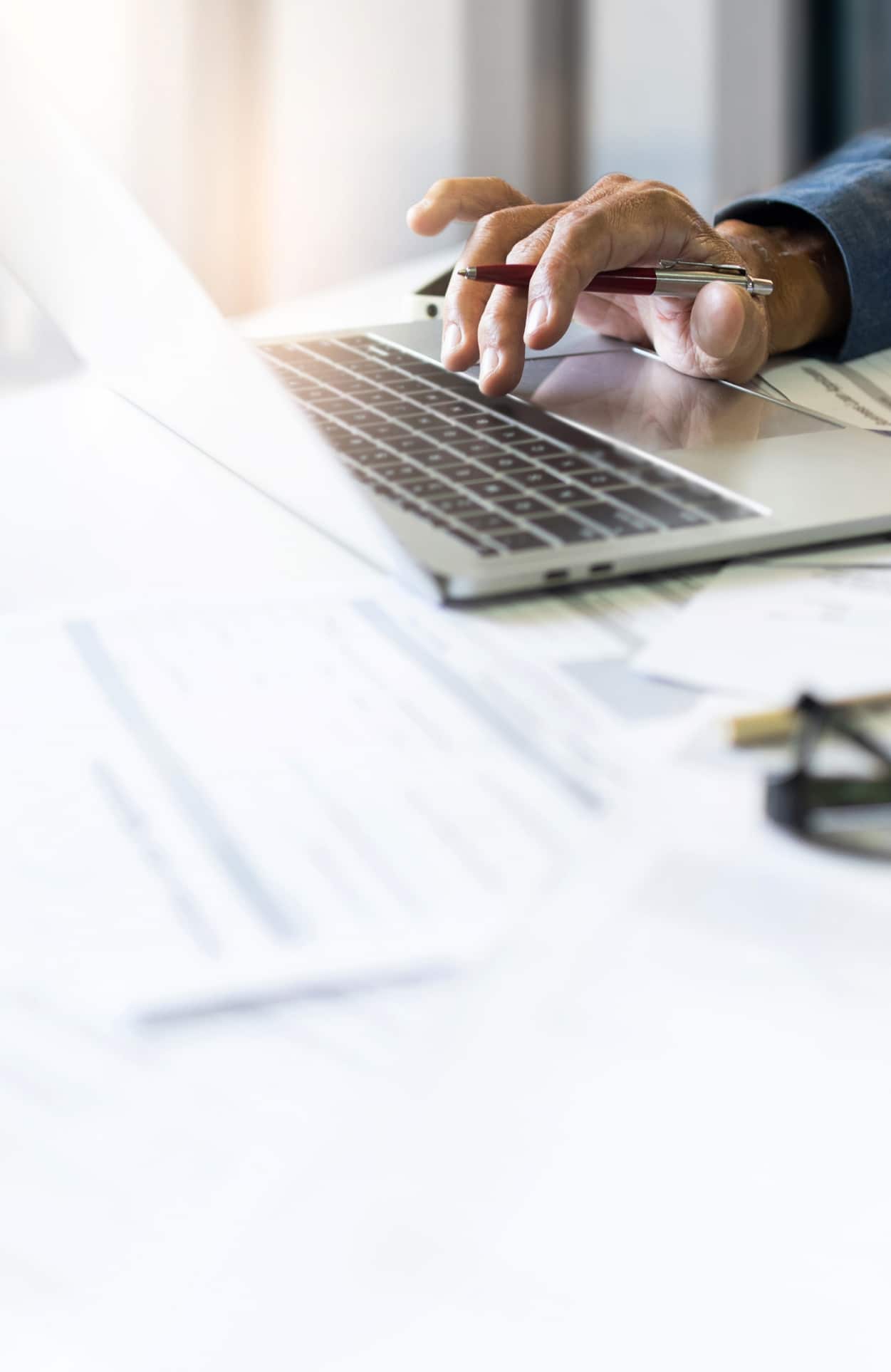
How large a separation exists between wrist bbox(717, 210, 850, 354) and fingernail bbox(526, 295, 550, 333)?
22 centimetres

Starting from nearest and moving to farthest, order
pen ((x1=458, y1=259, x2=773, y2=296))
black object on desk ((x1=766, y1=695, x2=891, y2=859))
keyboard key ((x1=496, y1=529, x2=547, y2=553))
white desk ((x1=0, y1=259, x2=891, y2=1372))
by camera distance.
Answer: white desk ((x1=0, y1=259, x2=891, y2=1372)) → black object on desk ((x1=766, y1=695, x2=891, y2=859)) → keyboard key ((x1=496, y1=529, x2=547, y2=553)) → pen ((x1=458, y1=259, x2=773, y2=296))

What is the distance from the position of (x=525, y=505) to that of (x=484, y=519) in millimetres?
21

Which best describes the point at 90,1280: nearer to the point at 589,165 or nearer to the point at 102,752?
the point at 102,752

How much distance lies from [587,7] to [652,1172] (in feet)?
8.83

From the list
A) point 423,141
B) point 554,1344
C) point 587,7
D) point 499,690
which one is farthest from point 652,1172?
point 587,7

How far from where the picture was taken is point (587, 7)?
8.41ft

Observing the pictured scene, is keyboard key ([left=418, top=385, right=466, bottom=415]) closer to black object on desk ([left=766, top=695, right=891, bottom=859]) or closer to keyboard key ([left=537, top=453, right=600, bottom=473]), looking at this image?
keyboard key ([left=537, top=453, right=600, bottom=473])

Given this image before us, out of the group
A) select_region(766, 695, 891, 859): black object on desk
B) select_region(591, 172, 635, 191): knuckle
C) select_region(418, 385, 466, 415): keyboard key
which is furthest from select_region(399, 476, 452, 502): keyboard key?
select_region(591, 172, 635, 191): knuckle

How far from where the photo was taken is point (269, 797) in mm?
337

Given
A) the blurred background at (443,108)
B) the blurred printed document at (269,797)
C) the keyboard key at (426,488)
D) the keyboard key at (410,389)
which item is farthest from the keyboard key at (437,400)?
the blurred background at (443,108)

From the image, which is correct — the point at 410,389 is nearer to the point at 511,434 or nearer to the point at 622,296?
the point at 511,434

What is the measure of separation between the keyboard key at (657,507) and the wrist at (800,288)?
354 millimetres

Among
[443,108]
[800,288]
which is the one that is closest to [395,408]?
[800,288]

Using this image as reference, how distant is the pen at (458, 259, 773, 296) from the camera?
2.28ft
